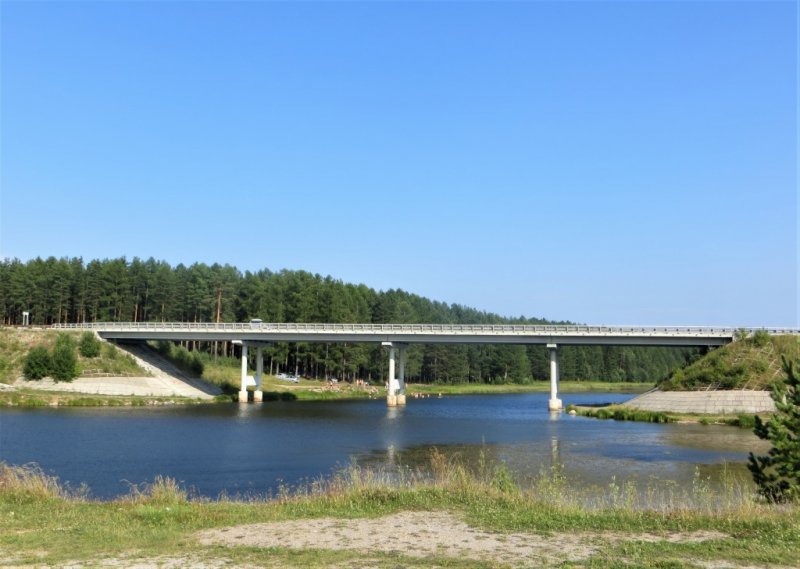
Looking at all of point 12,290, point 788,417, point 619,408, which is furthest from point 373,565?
point 12,290

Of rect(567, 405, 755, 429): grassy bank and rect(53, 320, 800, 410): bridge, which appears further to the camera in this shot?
rect(53, 320, 800, 410): bridge

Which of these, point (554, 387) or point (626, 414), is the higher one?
point (554, 387)

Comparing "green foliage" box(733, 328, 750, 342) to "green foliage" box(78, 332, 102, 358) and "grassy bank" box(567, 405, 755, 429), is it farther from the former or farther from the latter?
"green foliage" box(78, 332, 102, 358)

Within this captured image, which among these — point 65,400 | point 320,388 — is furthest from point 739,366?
point 65,400

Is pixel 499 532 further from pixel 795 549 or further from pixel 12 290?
pixel 12 290

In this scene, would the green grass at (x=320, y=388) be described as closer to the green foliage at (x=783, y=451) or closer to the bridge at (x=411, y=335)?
the bridge at (x=411, y=335)

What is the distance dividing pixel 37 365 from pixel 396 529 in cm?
8465

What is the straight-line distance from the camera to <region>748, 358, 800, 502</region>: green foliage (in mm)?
20266

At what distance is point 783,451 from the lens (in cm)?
2055

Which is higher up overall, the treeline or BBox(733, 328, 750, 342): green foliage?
the treeline

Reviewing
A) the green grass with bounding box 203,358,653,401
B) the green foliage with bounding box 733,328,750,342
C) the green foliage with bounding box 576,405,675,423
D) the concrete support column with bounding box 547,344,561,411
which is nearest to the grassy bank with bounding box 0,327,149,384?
the green grass with bounding box 203,358,653,401

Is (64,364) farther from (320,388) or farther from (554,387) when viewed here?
(554,387)

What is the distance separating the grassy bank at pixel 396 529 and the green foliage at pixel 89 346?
250 feet

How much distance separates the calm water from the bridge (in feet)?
47.7
